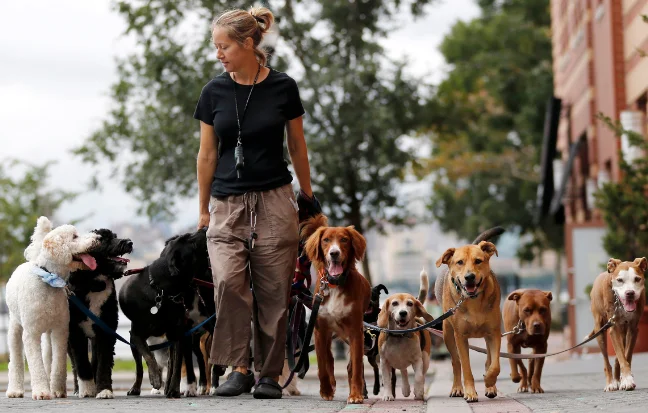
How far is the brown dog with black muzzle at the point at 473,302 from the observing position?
31.6ft

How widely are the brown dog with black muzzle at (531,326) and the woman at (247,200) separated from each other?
259cm

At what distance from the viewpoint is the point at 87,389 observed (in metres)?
10.0

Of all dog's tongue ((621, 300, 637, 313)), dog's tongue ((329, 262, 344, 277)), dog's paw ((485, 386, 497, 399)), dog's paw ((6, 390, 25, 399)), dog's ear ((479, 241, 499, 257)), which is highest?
dog's ear ((479, 241, 499, 257))

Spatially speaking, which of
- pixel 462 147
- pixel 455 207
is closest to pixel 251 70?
pixel 462 147

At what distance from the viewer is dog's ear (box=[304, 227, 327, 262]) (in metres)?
9.36

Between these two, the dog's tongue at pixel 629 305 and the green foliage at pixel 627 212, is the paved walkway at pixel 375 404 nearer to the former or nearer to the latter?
the dog's tongue at pixel 629 305

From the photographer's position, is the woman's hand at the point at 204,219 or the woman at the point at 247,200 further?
the woman's hand at the point at 204,219

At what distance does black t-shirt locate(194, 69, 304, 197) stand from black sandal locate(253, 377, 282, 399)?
55.8 inches

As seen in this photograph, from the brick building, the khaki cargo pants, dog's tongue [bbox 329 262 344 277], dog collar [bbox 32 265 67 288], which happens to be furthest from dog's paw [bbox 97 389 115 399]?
the brick building

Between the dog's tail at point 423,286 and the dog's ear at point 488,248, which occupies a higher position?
the dog's ear at point 488,248

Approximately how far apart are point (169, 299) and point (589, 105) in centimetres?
2481

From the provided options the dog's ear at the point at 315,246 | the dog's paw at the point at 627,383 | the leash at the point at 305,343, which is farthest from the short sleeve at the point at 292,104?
the dog's paw at the point at 627,383

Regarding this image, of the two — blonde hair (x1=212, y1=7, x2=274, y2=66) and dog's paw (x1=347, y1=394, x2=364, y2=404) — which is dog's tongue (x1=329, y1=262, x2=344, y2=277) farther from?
blonde hair (x1=212, y1=7, x2=274, y2=66)

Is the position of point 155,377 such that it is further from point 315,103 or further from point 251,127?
point 315,103
